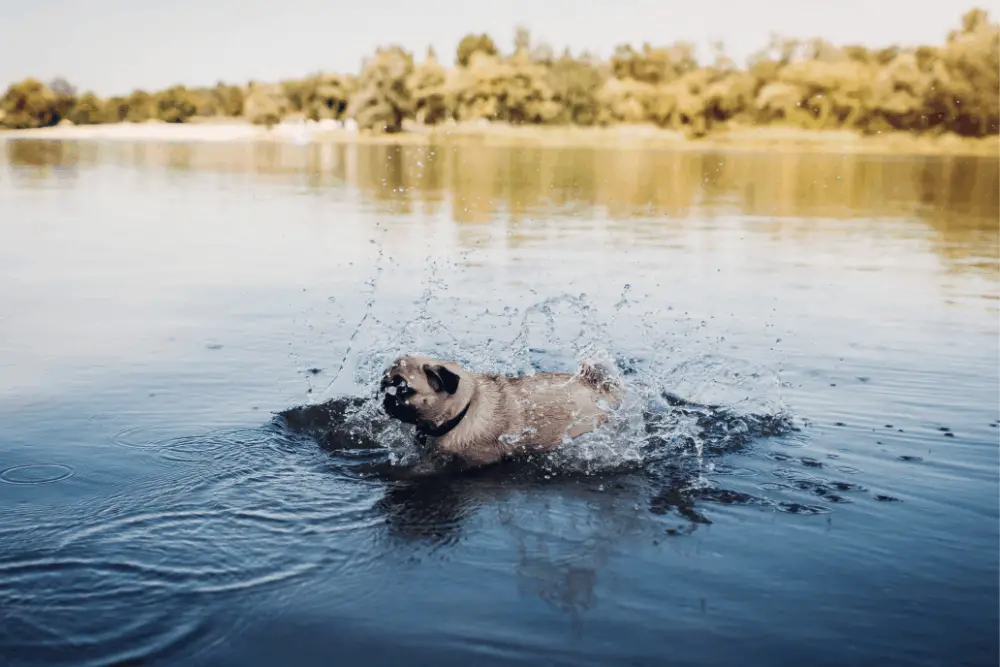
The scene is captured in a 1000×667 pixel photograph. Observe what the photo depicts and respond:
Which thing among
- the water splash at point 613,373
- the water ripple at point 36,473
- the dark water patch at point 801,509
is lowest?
the dark water patch at point 801,509

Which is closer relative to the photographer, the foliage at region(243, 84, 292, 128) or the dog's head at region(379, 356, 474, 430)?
the dog's head at region(379, 356, 474, 430)

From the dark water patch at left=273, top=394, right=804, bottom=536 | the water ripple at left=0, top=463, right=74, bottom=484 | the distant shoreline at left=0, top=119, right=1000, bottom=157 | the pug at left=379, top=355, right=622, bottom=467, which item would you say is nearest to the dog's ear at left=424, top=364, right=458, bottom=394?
the pug at left=379, top=355, right=622, bottom=467

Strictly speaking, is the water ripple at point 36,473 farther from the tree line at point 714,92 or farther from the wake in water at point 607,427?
the tree line at point 714,92

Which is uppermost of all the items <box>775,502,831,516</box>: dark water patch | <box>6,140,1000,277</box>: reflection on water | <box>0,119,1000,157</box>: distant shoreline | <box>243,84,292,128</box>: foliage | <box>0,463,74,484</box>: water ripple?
<box>243,84,292,128</box>: foliage

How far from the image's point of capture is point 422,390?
9.55 metres

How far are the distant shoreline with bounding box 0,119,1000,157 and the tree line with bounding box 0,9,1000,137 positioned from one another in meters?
2.34

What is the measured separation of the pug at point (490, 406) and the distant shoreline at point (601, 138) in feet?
315

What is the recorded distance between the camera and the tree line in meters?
114

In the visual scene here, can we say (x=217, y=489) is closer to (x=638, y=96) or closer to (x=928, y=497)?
(x=928, y=497)

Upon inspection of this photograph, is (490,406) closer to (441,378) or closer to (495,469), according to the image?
(495,469)

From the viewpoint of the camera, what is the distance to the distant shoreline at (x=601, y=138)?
10775 centimetres

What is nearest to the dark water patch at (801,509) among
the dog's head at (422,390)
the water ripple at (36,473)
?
the dog's head at (422,390)

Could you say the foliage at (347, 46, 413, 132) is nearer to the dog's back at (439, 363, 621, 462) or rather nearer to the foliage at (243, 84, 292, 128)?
the foliage at (243, 84, 292, 128)

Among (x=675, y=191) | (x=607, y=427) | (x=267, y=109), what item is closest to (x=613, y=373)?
(x=607, y=427)
